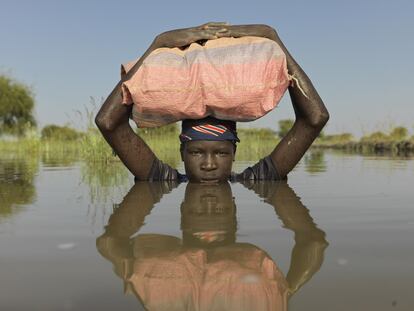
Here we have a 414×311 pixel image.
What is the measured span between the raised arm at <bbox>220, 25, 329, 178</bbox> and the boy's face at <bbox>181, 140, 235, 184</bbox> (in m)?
0.43

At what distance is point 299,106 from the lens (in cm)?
310

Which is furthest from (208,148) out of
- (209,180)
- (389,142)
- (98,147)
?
(389,142)

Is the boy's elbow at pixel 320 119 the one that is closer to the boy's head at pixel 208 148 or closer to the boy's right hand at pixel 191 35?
the boy's head at pixel 208 148

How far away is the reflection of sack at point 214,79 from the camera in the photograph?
9.14ft

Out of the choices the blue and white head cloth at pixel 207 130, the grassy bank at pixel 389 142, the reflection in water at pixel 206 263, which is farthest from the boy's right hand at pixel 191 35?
the grassy bank at pixel 389 142

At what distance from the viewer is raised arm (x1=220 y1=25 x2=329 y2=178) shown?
3.00 meters

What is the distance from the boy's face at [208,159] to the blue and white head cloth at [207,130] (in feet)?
0.12

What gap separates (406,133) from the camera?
14148 millimetres

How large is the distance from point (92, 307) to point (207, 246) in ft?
1.55

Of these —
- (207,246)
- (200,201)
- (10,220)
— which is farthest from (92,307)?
(200,201)

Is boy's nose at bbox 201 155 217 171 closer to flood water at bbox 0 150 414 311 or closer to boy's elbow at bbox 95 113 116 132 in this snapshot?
boy's elbow at bbox 95 113 116 132

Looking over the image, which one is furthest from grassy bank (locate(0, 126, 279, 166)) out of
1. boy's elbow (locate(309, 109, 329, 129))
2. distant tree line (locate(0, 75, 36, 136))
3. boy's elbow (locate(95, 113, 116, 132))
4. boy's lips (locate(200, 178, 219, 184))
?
distant tree line (locate(0, 75, 36, 136))

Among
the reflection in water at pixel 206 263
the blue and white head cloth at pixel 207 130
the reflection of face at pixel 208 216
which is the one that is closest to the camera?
the reflection in water at pixel 206 263

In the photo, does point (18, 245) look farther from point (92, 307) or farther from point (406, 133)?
point (406, 133)
